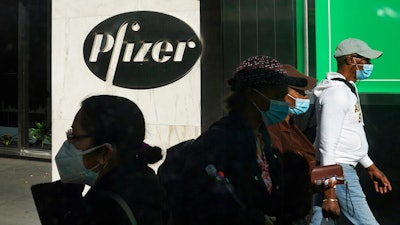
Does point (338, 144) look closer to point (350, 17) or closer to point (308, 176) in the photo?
point (308, 176)

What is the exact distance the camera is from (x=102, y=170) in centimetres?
184

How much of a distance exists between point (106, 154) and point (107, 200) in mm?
203

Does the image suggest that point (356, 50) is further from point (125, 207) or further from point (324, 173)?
point (125, 207)

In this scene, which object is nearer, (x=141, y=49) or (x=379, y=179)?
(x=379, y=179)

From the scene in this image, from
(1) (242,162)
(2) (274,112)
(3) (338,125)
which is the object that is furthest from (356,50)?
(1) (242,162)

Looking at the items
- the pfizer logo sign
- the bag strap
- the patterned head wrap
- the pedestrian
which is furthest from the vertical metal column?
the bag strap

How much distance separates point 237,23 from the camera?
4621 mm

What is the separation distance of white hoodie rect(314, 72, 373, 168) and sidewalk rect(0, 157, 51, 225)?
3388 mm

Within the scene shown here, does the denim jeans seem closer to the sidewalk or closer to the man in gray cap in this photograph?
the man in gray cap

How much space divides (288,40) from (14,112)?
Result: 697cm

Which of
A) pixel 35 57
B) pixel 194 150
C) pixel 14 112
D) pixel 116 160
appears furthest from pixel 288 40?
pixel 14 112

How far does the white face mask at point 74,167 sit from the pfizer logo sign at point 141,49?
294 centimetres

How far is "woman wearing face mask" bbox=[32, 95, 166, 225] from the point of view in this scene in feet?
5.80

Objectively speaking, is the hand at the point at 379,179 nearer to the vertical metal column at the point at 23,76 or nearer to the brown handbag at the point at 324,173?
the brown handbag at the point at 324,173
